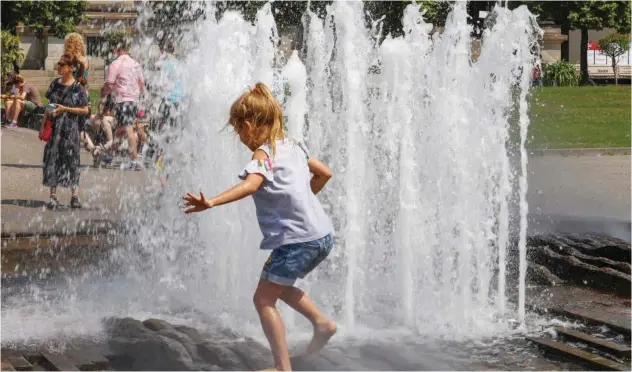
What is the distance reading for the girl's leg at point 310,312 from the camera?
4.66 m

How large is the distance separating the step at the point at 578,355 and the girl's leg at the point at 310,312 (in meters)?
1.15

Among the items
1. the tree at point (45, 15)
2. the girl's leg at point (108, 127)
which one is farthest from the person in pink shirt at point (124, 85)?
the tree at point (45, 15)

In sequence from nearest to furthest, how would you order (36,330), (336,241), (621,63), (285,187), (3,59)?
1. (285,187)
2. (36,330)
3. (336,241)
4. (3,59)
5. (621,63)

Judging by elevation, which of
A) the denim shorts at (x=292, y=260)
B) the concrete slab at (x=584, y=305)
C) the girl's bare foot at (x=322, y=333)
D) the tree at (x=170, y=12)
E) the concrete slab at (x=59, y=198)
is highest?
the tree at (x=170, y=12)

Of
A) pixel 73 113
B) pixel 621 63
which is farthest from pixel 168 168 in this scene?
pixel 621 63

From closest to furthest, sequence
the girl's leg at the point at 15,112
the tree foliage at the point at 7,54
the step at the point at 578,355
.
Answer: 1. the step at the point at 578,355
2. the girl's leg at the point at 15,112
3. the tree foliage at the point at 7,54

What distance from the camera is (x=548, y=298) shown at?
6.41 m

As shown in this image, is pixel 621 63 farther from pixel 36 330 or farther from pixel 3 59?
pixel 36 330

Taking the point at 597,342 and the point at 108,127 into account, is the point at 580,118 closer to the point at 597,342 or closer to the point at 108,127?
the point at 108,127

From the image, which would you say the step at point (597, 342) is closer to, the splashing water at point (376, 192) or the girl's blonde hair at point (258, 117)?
the splashing water at point (376, 192)

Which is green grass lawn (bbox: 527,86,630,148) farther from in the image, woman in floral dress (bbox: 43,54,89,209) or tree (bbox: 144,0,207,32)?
woman in floral dress (bbox: 43,54,89,209)

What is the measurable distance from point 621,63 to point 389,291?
4045 centimetres

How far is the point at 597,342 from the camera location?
5.30 m

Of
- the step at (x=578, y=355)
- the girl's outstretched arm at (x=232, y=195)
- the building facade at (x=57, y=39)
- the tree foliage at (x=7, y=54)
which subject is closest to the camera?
the girl's outstretched arm at (x=232, y=195)
